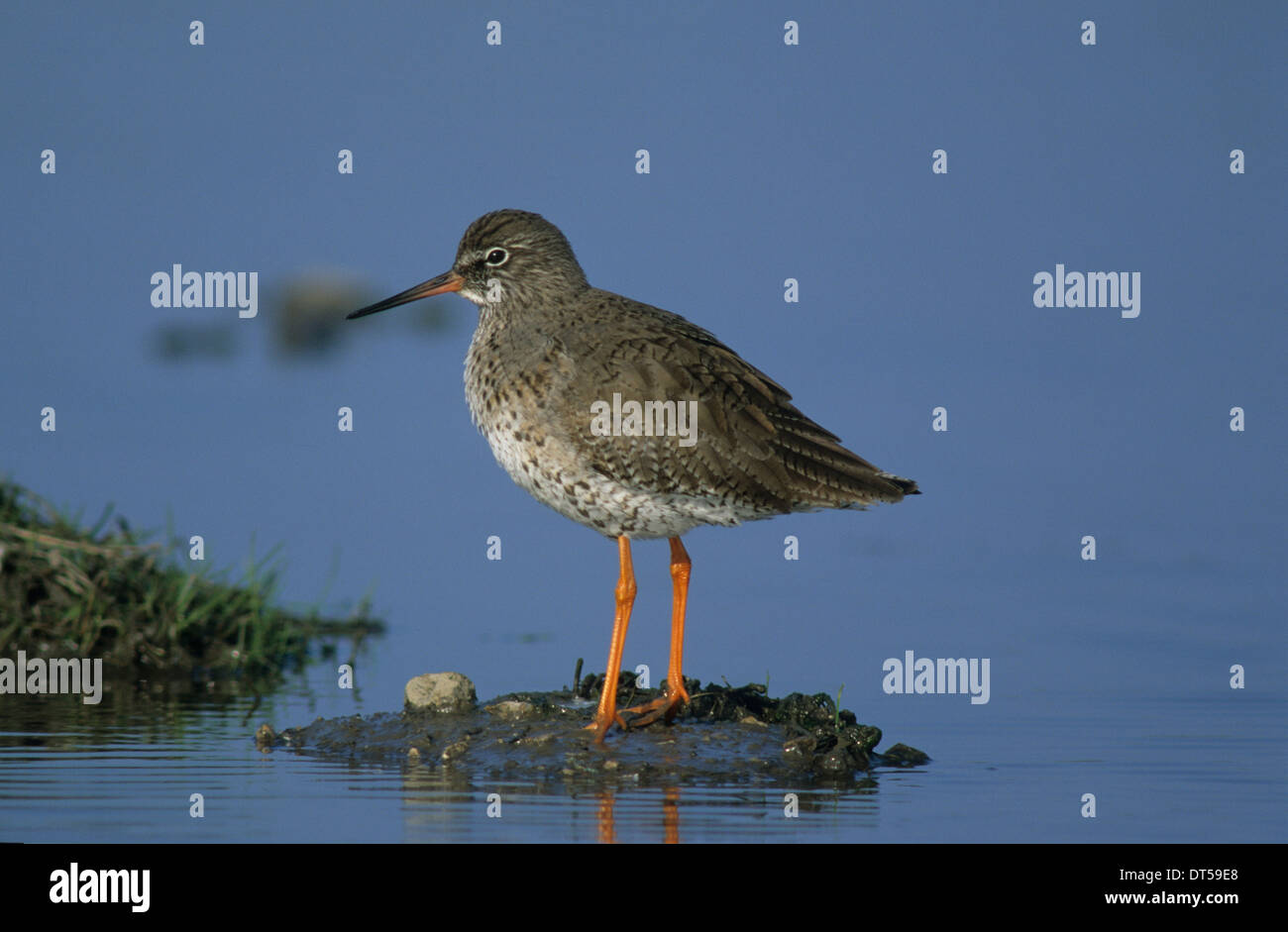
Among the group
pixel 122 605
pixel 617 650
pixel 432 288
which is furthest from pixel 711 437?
pixel 122 605

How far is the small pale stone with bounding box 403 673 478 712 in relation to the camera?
12.1 meters

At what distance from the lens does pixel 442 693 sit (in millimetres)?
12102

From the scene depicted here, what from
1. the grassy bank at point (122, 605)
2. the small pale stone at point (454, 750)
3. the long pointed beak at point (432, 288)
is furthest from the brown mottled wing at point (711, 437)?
the grassy bank at point (122, 605)

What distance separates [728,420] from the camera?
1155 centimetres

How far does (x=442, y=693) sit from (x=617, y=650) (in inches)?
Result: 59.4

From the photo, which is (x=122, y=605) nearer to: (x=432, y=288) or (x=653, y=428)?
(x=432, y=288)

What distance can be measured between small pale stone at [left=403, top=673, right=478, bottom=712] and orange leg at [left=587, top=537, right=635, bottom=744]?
1.04 metres

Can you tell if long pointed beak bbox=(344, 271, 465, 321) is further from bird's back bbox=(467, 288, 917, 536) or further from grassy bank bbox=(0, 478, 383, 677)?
grassy bank bbox=(0, 478, 383, 677)

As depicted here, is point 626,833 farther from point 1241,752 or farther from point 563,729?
point 1241,752

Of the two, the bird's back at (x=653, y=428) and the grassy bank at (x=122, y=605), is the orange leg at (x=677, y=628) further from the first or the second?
the grassy bank at (x=122, y=605)

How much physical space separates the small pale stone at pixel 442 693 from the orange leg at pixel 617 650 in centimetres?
104

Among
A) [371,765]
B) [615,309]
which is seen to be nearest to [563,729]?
[371,765]

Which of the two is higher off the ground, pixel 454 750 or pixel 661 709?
pixel 661 709

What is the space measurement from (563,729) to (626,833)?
228 cm
